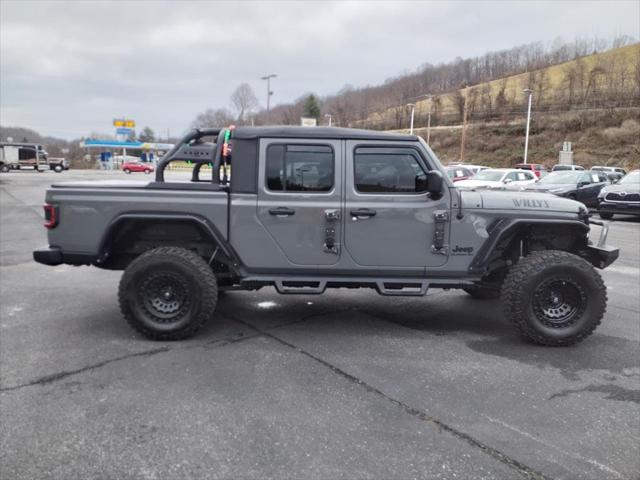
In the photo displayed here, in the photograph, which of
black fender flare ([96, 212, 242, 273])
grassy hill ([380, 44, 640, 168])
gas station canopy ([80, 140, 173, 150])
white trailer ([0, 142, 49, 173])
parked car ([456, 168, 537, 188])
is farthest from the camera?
gas station canopy ([80, 140, 173, 150])

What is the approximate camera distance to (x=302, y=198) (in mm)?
4703

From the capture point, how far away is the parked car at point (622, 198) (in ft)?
51.0

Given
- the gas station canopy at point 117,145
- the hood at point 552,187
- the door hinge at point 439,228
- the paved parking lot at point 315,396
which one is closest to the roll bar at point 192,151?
the paved parking lot at point 315,396

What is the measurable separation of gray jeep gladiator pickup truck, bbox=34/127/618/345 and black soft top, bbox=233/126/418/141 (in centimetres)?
1

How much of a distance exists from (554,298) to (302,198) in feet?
8.37

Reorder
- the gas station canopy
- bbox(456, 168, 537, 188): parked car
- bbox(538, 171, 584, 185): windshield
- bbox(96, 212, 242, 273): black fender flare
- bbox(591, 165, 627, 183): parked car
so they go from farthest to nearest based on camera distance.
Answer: the gas station canopy < bbox(591, 165, 627, 183): parked car < bbox(456, 168, 537, 188): parked car < bbox(538, 171, 584, 185): windshield < bbox(96, 212, 242, 273): black fender flare

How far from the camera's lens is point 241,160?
15.6 ft

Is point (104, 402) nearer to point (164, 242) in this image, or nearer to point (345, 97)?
point (164, 242)

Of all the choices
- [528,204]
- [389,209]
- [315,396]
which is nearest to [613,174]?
[528,204]

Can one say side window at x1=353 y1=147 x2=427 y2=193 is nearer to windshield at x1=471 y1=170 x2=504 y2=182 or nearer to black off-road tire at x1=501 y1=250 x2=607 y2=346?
black off-road tire at x1=501 y1=250 x2=607 y2=346

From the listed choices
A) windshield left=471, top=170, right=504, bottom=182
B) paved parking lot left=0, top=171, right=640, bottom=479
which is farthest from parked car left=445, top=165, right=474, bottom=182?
paved parking lot left=0, top=171, right=640, bottom=479

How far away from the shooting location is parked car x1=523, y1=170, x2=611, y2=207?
1845cm

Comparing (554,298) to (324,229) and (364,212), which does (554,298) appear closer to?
(364,212)

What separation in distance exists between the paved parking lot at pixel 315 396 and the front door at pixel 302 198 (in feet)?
2.89
